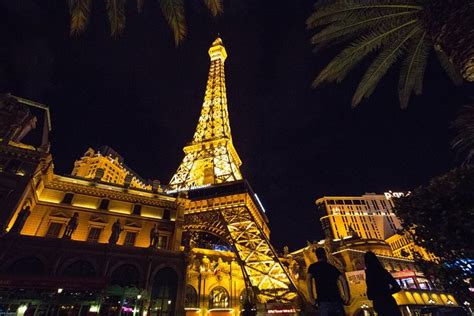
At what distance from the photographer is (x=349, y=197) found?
9488 centimetres

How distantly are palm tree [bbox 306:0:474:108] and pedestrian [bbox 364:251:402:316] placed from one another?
4.94m

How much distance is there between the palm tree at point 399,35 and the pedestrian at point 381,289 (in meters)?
4.94

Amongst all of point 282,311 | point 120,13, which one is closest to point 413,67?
→ point 120,13

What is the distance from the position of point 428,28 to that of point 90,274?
84.3ft

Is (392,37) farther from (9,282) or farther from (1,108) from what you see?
(1,108)

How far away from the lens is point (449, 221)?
8.09 meters

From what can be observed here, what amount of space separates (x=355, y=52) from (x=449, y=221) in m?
6.48

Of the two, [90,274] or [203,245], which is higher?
[203,245]

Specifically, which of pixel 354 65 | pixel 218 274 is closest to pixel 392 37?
pixel 354 65

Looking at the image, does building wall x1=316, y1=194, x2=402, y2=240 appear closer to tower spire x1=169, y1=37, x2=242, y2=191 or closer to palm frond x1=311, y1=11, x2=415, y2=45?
tower spire x1=169, y1=37, x2=242, y2=191

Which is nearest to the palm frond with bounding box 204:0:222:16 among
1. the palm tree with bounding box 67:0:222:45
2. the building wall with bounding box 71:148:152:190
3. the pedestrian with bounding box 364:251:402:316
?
the palm tree with bounding box 67:0:222:45

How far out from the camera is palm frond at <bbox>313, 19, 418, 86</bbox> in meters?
8.06

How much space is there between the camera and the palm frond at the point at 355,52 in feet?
26.5

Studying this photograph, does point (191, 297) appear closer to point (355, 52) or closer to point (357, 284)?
point (357, 284)
